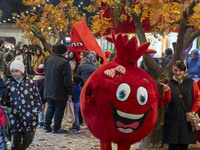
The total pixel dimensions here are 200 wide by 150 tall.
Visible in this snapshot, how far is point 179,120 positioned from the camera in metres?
4.96

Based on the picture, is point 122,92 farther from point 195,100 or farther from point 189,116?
point 195,100

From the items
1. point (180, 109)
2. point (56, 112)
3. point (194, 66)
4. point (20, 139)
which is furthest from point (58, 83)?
point (194, 66)

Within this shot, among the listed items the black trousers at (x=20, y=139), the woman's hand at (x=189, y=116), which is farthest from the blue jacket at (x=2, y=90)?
the woman's hand at (x=189, y=116)

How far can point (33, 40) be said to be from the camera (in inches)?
683

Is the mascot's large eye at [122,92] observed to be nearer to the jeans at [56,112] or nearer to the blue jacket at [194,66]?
the jeans at [56,112]

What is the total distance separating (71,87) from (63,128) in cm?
144

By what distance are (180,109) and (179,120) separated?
17cm

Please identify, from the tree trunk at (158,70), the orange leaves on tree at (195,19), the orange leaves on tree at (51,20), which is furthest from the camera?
the orange leaves on tree at (51,20)

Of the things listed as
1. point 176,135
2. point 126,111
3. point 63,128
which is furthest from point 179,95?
point 63,128

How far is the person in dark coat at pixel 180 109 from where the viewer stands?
16.2 feet

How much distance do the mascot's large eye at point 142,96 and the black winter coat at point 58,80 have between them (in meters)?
4.02

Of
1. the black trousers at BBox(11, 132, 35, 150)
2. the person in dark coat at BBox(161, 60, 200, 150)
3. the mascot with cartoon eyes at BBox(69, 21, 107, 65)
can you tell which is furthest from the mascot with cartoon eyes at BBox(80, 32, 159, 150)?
the mascot with cartoon eyes at BBox(69, 21, 107, 65)

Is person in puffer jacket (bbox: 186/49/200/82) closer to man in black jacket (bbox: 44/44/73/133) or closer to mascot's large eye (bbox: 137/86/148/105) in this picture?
man in black jacket (bbox: 44/44/73/133)

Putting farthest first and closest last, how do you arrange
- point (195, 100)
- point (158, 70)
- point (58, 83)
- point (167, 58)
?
point (167, 58) → point (58, 83) → point (158, 70) → point (195, 100)
